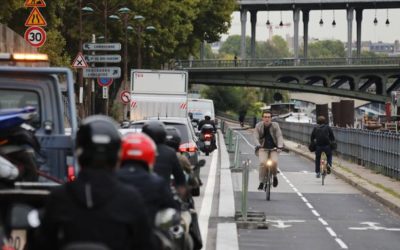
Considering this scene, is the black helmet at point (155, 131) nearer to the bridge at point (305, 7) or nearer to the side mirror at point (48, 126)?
the side mirror at point (48, 126)

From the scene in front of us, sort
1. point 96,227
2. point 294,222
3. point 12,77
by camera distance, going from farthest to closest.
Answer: point 294,222 → point 12,77 → point 96,227

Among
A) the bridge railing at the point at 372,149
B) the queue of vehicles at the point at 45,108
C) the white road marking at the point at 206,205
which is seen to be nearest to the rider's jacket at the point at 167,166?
the queue of vehicles at the point at 45,108

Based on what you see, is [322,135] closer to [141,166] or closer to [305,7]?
[141,166]

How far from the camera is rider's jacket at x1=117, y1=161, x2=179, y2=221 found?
7.35 m

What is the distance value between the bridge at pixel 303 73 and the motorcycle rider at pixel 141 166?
107 metres

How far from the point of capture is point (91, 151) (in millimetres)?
6156

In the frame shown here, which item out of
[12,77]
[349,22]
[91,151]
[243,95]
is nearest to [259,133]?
[12,77]

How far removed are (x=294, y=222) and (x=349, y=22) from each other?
114m

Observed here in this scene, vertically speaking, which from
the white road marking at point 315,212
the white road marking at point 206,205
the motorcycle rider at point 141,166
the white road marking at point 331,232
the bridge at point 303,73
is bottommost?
the white road marking at point 331,232

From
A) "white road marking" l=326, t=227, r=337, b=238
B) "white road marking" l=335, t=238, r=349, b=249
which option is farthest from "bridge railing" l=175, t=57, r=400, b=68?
"white road marking" l=335, t=238, r=349, b=249

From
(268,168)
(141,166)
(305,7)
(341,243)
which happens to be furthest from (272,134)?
(305,7)

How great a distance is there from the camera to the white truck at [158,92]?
42344 mm

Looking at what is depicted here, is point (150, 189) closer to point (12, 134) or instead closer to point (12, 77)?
point (12, 134)

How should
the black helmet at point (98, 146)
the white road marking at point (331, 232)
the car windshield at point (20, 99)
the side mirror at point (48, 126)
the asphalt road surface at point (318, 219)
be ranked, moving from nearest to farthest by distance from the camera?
the black helmet at point (98, 146) < the side mirror at point (48, 126) < the car windshield at point (20, 99) < the asphalt road surface at point (318, 219) < the white road marking at point (331, 232)
